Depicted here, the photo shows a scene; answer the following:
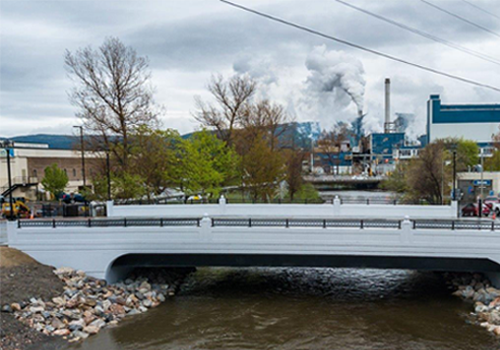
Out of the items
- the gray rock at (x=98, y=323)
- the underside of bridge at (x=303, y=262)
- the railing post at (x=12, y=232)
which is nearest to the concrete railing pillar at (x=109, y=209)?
the underside of bridge at (x=303, y=262)

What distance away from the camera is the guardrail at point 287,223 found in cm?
1684

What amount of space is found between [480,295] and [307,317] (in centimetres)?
742

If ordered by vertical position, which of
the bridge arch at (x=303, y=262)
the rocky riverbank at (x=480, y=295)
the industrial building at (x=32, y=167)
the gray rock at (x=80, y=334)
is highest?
the industrial building at (x=32, y=167)

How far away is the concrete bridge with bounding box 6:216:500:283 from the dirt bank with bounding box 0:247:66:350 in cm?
83

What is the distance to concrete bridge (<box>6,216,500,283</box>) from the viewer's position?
54.6 ft

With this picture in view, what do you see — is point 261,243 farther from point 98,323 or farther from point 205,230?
point 98,323

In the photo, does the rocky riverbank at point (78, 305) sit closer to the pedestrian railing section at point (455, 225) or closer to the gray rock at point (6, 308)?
the gray rock at point (6, 308)

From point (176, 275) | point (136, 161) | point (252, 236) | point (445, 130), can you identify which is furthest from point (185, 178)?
point (445, 130)

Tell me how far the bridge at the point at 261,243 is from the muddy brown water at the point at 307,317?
1676 mm

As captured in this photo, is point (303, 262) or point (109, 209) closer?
point (303, 262)

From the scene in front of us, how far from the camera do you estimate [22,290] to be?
52.2 feet

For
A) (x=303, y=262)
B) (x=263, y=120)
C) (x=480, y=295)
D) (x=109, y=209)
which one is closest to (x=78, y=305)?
(x=109, y=209)

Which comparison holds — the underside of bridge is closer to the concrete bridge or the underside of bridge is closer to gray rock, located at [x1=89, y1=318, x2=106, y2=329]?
the concrete bridge

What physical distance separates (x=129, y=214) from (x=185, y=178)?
878cm
